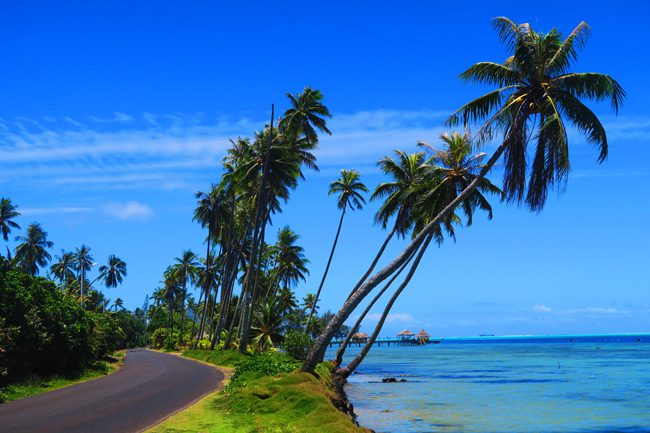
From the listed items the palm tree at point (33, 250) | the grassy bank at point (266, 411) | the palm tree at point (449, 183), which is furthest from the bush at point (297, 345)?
the palm tree at point (33, 250)

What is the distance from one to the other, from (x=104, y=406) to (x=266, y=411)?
203 inches

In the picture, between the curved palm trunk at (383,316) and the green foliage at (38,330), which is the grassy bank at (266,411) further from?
the curved palm trunk at (383,316)

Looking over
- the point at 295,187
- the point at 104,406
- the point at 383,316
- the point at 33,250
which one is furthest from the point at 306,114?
the point at 33,250

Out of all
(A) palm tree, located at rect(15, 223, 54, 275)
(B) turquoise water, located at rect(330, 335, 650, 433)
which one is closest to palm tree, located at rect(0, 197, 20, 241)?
(A) palm tree, located at rect(15, 223, 54, 275)

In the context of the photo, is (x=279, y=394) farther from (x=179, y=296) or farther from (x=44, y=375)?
(x=179, y=296)

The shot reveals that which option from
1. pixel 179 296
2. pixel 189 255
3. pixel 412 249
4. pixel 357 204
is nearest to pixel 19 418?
pixel 412 249

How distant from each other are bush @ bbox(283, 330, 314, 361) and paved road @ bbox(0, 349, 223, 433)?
1677 centimetres

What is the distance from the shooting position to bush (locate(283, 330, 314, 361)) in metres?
42.0

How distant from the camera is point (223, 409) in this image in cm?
1605

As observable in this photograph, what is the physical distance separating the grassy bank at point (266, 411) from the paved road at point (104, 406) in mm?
842

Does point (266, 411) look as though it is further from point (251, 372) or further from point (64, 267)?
point (64, 267)

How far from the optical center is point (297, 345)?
138 ft

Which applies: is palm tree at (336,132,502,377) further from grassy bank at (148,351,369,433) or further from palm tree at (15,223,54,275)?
palm tree at (15,223,54,275)

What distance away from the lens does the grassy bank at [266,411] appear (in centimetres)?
1238
